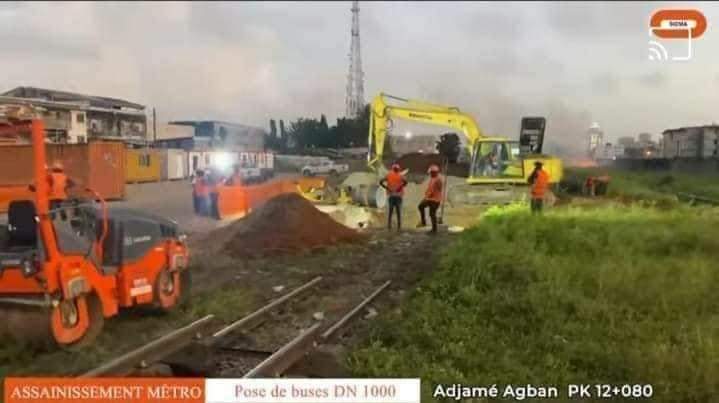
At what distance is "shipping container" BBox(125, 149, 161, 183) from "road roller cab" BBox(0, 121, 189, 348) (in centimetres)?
23

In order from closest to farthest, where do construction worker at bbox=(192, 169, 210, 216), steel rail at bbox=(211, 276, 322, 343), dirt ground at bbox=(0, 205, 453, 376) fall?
dirt ground at bbox=(0, 205, 453, 376)
steel rail at bbox=(211, 276, 322, 343)
construction worker at bbox=(192, 169, 210, 216)

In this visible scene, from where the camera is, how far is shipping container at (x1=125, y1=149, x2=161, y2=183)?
4027 mm

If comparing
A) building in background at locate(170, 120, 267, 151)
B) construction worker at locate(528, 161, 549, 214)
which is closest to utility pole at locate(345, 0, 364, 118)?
building in background at locate(170, 120, 267, 151)

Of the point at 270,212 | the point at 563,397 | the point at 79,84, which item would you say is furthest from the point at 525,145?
the point at 79,84

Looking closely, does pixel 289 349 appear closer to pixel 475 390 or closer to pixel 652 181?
pixel 475 390

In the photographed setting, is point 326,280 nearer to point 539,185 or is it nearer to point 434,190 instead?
point 434,190

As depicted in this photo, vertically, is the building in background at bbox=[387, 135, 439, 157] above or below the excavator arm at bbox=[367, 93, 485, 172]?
below

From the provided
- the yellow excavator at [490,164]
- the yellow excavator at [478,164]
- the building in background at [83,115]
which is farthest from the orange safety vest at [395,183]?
the building in background at [83,115]

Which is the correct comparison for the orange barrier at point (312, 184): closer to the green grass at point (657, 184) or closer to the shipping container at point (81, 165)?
the green grass at point (657, 184)

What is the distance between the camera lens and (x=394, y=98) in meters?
5.30

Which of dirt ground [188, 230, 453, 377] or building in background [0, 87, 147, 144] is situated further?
dirt ground [188, 230, 453, 377]

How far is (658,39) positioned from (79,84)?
319cm

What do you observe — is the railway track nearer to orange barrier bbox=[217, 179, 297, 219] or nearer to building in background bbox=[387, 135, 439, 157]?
orange barrier bbox=[217, 179, 297, 219]

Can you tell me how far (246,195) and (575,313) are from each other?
3.86 meters
